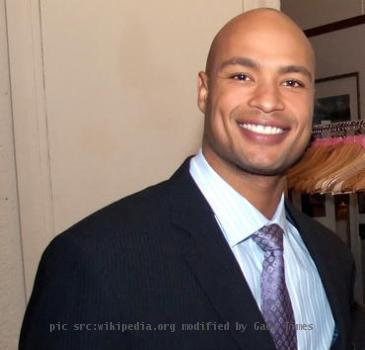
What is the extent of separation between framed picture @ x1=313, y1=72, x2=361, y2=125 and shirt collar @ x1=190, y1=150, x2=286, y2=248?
4.78 feet

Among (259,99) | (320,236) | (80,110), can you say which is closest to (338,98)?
(320,236)

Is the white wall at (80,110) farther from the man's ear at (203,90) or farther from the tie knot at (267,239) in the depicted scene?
the tie knot at (267,239)

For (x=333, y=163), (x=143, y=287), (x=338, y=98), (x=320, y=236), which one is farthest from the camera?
(x=338, y=98)

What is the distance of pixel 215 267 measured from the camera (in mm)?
780

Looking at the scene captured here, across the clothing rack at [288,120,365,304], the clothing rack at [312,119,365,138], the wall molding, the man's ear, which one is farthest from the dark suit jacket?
the clothing rack at [312,119,365,138]

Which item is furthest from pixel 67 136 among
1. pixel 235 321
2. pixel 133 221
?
pixel 235 321

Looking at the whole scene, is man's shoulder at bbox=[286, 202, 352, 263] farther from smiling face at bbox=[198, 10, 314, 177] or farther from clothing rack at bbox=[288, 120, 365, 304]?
clothing rack at bbox=[288, 120, 365, 304]

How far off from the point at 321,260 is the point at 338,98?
1.52 metres

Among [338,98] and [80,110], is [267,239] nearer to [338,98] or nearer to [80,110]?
[80,110]

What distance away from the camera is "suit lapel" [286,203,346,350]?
95 centimetres

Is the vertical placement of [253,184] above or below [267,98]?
below

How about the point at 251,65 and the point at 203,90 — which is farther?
the point at 203,90

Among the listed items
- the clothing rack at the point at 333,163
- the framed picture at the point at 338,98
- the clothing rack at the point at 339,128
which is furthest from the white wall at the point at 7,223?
the framed picture at the point at 338,98

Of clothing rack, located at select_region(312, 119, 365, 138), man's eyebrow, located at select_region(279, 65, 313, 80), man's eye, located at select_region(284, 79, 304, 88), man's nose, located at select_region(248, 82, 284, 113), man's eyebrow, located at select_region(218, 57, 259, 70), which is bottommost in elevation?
clothing rack, located at select_region(312, 119, 365, 138)
